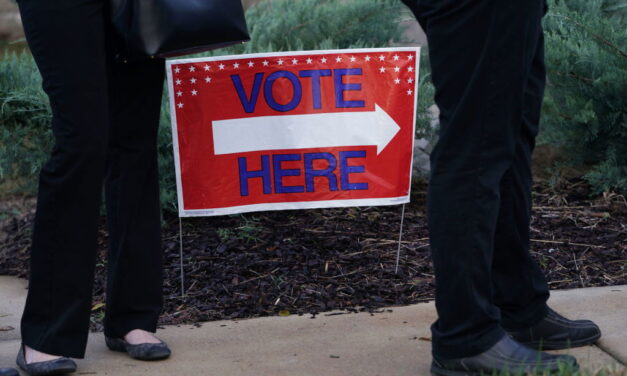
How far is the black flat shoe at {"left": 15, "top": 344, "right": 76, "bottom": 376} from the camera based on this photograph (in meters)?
3.15

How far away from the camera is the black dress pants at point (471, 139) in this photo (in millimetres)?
2775

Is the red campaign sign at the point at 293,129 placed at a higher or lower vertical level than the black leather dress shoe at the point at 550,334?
higher

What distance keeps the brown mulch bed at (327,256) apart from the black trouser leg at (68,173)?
0.83 m

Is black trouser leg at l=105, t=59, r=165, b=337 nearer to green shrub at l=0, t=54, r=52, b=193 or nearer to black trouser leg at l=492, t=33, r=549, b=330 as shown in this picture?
black trouser leg at l=492, t=33, r=549, b=330

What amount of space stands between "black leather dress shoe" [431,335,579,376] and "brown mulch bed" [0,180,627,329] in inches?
44.0

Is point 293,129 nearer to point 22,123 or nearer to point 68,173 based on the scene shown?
point 68,173

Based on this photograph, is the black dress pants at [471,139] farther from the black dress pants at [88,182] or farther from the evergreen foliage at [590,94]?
the evergreen foliage at [590,94]

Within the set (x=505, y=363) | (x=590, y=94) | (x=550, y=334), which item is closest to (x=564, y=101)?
(x=590, y=94)

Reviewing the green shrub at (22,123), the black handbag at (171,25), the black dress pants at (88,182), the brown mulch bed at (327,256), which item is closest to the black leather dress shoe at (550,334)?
the brown mulch bed at (327,256)

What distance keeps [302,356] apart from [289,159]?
3.74ft

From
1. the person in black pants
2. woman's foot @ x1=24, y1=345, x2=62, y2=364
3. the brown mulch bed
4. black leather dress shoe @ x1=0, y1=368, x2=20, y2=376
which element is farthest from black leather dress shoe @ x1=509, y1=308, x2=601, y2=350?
black leather dress shoe @ x1=0, y1=368, x2=20, y2=376

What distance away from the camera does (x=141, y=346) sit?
3.39 metres

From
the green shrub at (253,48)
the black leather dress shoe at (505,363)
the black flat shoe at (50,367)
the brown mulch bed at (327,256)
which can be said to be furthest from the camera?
the green shrub at (253,48)

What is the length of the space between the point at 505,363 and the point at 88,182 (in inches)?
54.4
